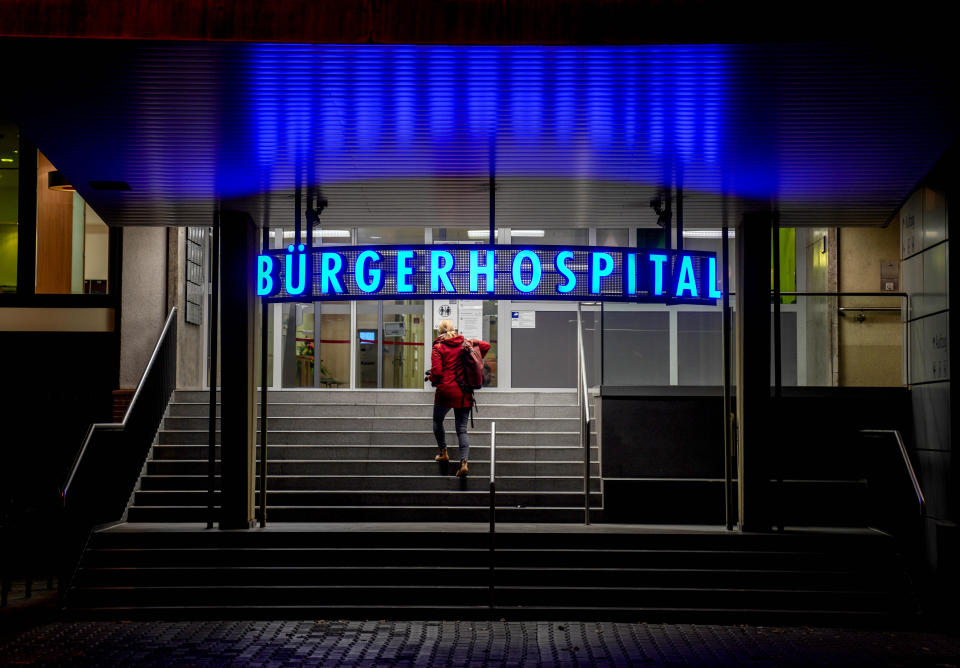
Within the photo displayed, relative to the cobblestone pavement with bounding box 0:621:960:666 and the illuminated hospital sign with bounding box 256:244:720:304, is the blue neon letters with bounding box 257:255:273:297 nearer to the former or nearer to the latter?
the illuminated hospital sign with bounding box 256:244:720:304

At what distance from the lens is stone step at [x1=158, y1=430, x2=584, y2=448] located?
43.4 feet

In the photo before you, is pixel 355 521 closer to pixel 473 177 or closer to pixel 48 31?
pixel 473 177

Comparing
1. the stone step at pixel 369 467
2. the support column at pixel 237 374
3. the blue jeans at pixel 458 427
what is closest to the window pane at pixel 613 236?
the stone step at pixel 369 467

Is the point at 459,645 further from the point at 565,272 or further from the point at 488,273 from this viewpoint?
the point at 565,272

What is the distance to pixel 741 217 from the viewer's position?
10.7 metres

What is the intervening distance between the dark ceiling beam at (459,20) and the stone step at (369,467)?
7110 millimetres

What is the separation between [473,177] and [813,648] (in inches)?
191

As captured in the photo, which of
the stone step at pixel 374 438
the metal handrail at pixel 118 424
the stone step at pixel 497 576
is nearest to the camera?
the stone step at pixel 497 576

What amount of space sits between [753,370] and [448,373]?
3640 millimetres

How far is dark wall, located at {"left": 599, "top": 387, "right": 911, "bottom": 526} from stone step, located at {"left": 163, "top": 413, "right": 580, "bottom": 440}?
1.57 meters

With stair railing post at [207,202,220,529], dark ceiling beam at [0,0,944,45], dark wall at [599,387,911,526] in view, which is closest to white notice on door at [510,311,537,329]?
dark wall at [599,387,911,526]

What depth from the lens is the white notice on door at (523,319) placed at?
1650 centimetres

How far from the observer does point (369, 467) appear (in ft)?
41.2

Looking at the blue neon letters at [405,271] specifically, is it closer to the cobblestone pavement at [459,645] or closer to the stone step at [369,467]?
the cobblestone pavement at [459,645]
